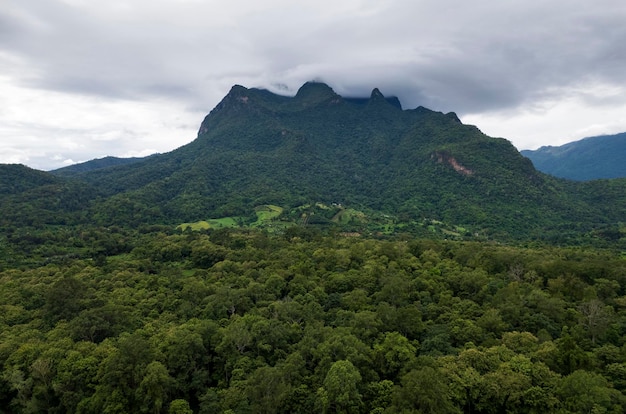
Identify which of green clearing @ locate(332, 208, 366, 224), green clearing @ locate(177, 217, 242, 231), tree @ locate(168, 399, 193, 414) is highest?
green clearing @ locate(177, 217, 242, 231)

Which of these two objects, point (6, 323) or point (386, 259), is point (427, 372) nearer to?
point (386, 259)

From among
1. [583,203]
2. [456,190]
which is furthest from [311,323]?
[583,203]

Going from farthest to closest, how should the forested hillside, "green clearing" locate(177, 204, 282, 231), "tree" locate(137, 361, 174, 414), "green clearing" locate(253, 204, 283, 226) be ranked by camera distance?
"green clearing" locate(253, 204, 283, 226)
"green clearing" locate(177, 204, 282, 231)
"tree" locate(137, 361, 174, 414)
the forested hillside

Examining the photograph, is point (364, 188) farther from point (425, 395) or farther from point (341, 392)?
point (425, 395)

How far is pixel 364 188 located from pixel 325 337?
459 feet

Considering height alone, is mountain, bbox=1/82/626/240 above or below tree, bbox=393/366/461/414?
above

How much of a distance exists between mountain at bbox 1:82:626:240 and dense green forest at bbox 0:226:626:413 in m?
54.4

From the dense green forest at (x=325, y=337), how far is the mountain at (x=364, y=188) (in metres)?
54.4

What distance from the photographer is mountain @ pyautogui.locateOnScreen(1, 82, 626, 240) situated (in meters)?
105

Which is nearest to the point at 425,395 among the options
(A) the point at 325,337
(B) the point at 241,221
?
(A) the point at 325,337

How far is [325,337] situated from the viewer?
29.5m

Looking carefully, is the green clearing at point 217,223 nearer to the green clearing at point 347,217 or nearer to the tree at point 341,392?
the green clearing at point 347,217

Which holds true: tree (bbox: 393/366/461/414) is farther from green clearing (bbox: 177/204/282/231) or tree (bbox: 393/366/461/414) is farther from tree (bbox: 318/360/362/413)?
green clearing (bbox: 177/204/282/231)

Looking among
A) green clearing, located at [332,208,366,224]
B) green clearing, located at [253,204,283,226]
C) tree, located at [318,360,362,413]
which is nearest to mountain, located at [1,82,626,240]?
green clearing, located at [332,208,366,224]
